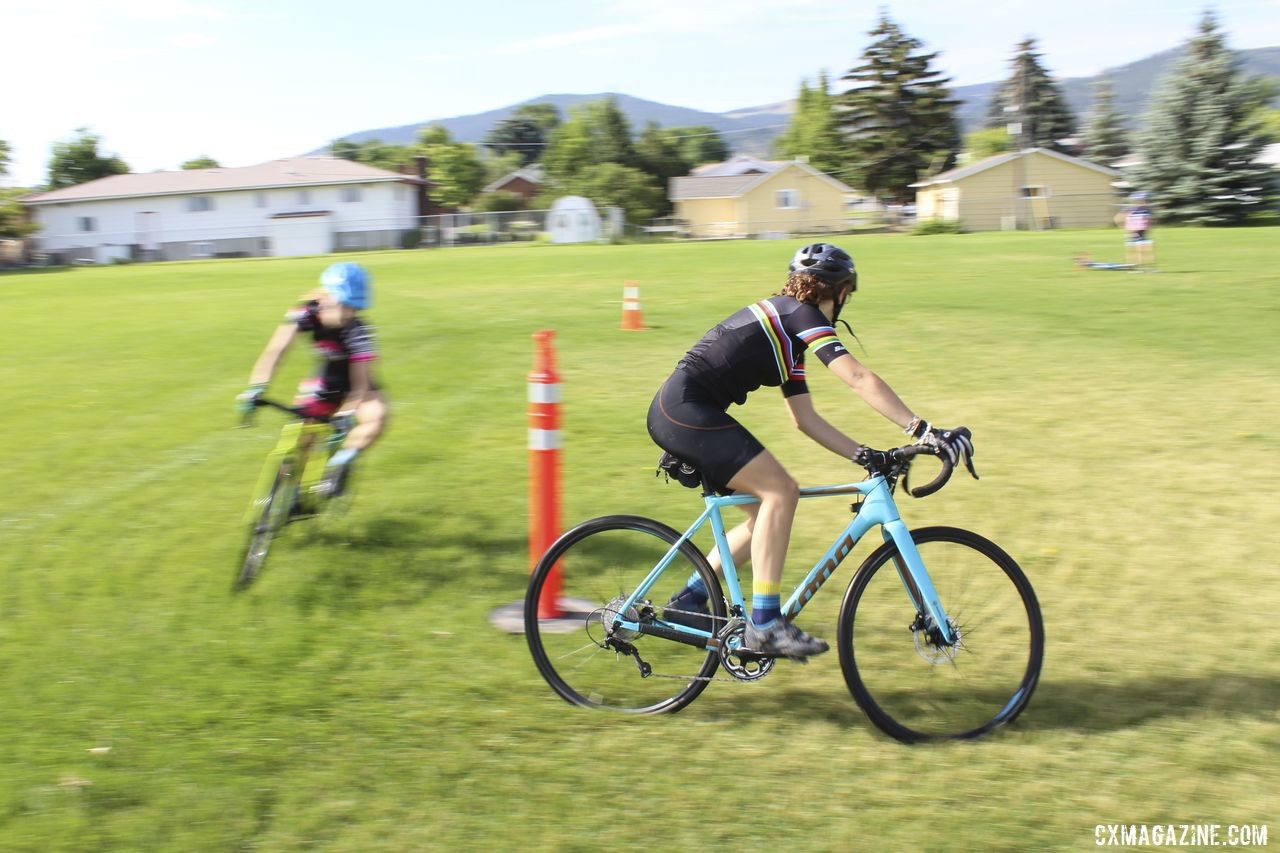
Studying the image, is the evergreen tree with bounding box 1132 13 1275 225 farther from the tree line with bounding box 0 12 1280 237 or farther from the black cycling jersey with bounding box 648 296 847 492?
the black cycling jersey with bounding box 648 296 847 492

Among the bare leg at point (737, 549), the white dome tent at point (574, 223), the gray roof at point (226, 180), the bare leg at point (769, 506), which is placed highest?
the gray roof at point (226, 180)

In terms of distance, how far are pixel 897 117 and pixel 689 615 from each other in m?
84.3

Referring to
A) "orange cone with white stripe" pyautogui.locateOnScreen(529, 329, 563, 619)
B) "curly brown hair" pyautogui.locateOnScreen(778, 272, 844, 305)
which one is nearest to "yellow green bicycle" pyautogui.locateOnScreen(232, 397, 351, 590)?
"orange cone with white stripe" pyautogui.locateOnScreen(529, 329, 563, 619)

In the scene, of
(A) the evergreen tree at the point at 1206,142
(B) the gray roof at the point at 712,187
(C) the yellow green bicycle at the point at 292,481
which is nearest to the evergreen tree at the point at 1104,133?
(B) the gray roof at the point at 712,187

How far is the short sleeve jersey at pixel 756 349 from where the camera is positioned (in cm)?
443

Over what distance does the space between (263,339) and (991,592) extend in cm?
1569

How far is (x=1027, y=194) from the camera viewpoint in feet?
220

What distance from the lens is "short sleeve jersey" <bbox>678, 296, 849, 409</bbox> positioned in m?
4.43

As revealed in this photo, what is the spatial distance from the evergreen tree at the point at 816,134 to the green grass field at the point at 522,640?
80.5 metres

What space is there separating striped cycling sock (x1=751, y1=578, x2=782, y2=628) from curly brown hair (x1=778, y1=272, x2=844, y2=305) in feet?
3.82

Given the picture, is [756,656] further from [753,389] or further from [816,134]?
[816,134]

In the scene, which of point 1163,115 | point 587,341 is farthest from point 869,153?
point 587,341

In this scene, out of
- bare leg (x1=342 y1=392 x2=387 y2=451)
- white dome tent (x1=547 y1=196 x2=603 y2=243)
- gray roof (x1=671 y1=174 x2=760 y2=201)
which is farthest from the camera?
gray roof (x1=671 y1=174 x2=760 y2=201)

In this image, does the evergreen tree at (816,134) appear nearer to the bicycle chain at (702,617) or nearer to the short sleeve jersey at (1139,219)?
the short sleeve jersey at (1139,219)
